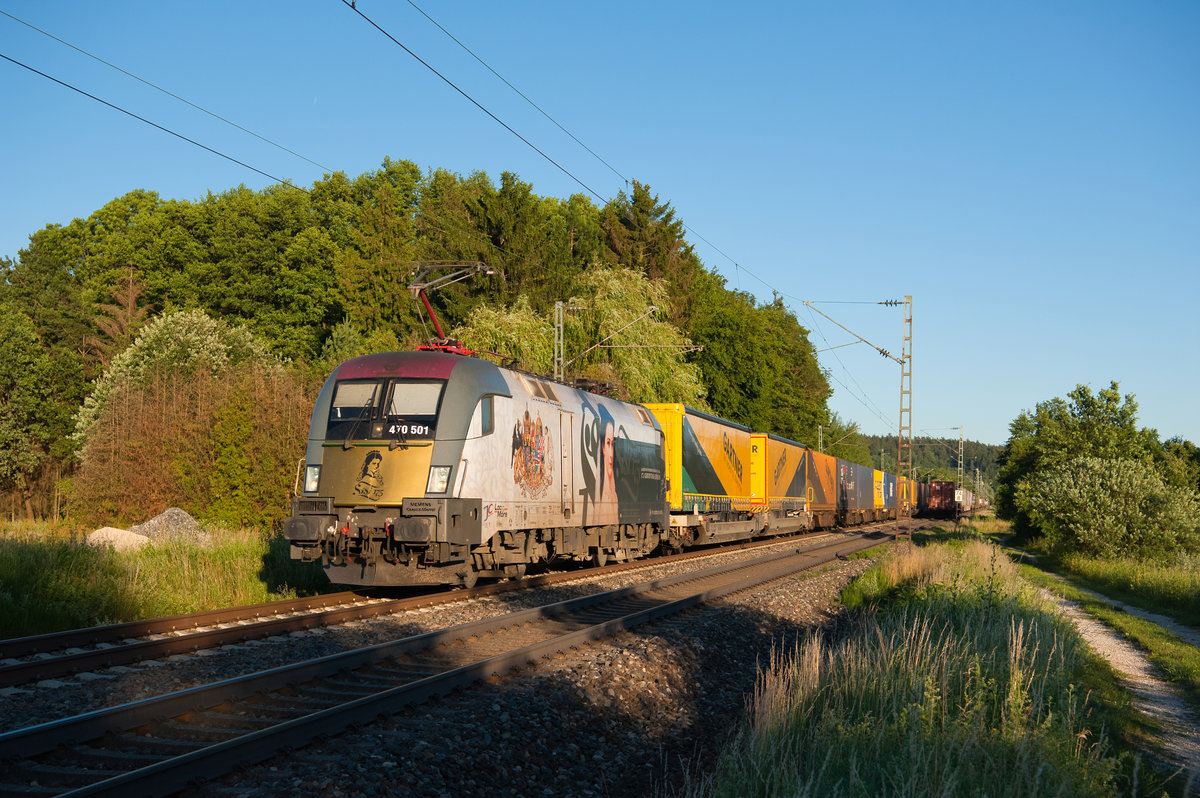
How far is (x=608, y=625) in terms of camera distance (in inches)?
448

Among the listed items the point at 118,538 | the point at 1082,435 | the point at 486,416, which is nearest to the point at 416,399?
the point at 486,416

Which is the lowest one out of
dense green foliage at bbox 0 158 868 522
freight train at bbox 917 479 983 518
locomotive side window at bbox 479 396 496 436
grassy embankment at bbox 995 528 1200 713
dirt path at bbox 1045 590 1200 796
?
dirt path at bbox 1045 590 1200 796

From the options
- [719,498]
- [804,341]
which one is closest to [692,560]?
[719,498]

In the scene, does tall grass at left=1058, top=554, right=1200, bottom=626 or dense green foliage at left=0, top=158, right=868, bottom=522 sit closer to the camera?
tall grass at left=1058, top=554, right=1200, bottom=626

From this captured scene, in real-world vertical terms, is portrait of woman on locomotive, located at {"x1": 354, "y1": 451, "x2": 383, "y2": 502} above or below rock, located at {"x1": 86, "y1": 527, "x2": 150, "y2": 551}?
above

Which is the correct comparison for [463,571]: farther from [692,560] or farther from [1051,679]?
[692,560]

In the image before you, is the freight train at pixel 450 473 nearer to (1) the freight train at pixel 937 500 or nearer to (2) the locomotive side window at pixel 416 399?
(2) the locomotive side window at pixel 416 399

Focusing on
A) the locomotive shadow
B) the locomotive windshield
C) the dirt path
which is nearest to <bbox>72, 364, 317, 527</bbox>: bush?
the locomotive windshield

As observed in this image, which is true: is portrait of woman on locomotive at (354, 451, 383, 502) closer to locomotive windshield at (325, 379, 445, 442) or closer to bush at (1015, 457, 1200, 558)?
locomotive windshield at (325, 379, 445, 442)

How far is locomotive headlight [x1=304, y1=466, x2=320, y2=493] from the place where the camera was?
535 inches

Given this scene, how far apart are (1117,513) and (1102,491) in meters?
1.04

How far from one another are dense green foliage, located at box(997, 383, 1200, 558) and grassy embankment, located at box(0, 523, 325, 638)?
23.7m

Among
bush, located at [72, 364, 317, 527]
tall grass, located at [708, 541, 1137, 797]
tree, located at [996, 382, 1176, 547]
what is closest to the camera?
tall grass, located at [708, 541, 1137, 797]

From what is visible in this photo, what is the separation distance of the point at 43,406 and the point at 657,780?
57100 mm
